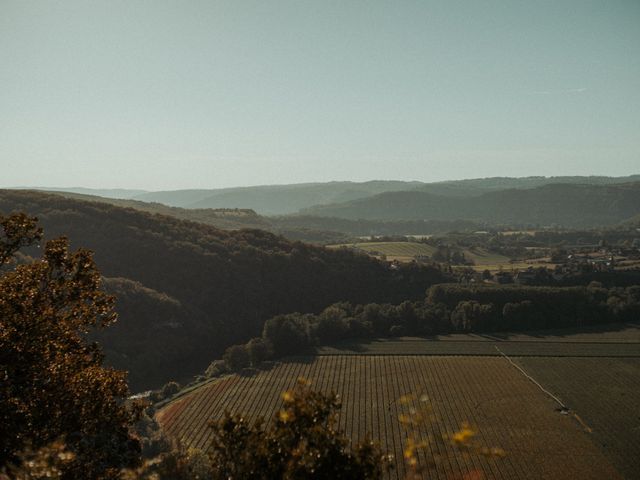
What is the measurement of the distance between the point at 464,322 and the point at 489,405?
1528 inches

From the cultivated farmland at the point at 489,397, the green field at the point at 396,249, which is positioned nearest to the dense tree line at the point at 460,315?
the cultivated farmland at the point at 489,397

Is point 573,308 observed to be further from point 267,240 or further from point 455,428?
point 267,240

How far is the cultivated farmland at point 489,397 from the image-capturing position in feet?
141

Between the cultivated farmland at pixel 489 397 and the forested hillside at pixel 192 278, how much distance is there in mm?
17710

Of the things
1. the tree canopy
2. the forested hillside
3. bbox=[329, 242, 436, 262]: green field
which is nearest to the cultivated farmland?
the forested hillside

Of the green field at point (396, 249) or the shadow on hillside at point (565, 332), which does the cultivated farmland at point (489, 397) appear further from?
the green field at point (396, 249)

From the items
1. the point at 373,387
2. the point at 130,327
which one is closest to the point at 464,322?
the point at 373,387

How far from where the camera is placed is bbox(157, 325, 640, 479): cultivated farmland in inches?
1698

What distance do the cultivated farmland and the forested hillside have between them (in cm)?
1771

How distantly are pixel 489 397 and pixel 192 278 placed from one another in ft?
213

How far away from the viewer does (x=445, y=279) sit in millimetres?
119438

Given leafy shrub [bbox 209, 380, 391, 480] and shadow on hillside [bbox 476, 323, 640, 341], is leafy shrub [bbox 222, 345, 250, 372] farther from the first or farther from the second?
leafy shrub [bbox 209, 380, 391, 480]

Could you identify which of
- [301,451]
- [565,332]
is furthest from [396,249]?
[301,451]

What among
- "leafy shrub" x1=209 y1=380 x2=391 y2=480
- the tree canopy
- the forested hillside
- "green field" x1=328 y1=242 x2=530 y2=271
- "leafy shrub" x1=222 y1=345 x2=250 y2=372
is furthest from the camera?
"green field" x1=328 y1=242 x2=530 y2=271
